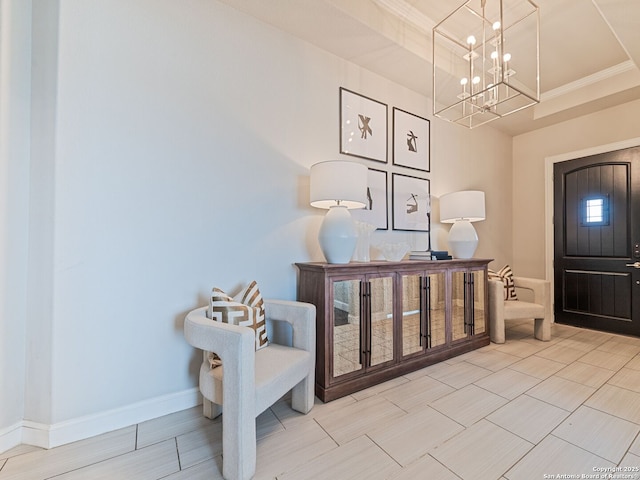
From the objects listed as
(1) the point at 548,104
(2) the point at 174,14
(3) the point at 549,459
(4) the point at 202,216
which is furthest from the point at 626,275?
(2) the point at 174,14

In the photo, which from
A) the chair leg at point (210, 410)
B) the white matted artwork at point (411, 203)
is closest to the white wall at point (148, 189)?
the chair leg at point (210, 410)

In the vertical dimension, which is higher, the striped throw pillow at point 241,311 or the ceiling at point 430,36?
the ceiling at point 430,36

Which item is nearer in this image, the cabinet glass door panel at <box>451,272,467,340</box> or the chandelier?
the chandelier

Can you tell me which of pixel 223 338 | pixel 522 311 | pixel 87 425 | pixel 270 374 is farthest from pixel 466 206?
pixel 87 425

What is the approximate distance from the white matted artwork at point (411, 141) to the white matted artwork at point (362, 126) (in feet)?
0.55

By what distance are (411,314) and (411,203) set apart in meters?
1.22

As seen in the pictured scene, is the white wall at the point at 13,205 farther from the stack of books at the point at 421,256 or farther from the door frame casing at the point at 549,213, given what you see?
the door frame casing at the point at 549,213

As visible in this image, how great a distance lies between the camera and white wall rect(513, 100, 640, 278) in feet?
11.0

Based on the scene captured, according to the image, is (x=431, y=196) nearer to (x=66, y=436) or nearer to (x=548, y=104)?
(x=548, y=104)

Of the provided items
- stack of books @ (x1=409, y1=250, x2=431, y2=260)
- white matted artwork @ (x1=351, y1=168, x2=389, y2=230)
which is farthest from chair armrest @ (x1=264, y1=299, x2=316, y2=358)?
stack of books @ (x1=409, y1=250, x2=431, y2=260)

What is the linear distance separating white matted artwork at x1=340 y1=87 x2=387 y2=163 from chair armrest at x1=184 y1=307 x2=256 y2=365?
184 centimetres

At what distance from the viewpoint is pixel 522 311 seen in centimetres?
290

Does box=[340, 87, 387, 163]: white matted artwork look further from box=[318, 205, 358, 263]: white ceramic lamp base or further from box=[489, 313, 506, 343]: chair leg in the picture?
box=[489, 313, 506, 343]: chair leg

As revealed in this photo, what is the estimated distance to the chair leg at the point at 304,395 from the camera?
167 cm
